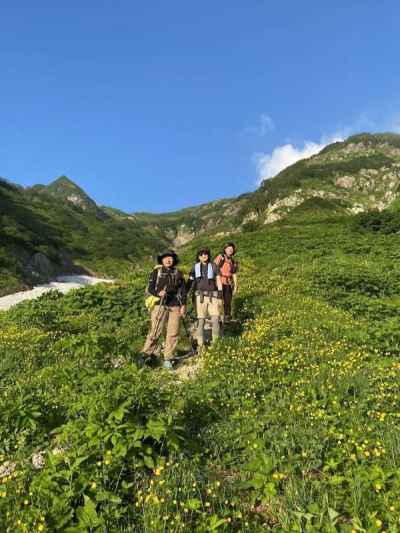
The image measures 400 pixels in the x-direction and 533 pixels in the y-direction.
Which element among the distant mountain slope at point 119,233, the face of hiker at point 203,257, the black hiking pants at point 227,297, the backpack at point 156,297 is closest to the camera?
the backpack at point 156,297

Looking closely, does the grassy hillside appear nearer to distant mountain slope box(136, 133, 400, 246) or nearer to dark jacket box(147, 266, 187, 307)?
dark jacket box(147, 266, 187, 307)

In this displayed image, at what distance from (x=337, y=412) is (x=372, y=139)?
20895 centimetres

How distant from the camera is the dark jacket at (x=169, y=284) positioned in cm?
959

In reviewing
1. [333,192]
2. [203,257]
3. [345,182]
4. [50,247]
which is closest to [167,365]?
[203,257]

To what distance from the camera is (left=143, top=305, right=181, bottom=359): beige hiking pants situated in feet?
31.6

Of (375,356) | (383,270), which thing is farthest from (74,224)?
(375,356)

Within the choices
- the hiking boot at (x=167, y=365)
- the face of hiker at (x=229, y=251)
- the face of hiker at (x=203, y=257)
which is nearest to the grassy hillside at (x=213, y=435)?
the hiking boot at (x=167, y=365)

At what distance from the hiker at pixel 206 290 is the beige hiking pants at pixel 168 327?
83 cm

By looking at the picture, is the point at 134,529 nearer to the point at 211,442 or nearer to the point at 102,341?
the point at 211,442

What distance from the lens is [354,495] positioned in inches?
150

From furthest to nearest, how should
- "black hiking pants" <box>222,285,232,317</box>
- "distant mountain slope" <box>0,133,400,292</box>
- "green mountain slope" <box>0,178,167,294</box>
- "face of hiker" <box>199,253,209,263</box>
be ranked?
"distant mountain slope" <box>0,133,400,292</box>
"green mountain slope" <box>0,178,167,294</box>
"black hiking pants" <box>222,285,232,317</box>
"face of hiker" <box>199,253,209,263</box>

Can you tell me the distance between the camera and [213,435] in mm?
5316

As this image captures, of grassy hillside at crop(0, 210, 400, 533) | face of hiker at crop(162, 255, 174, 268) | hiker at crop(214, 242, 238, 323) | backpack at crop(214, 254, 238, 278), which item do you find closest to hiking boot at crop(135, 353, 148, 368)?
grassy hillside at crop(0, 210, 400, 533)

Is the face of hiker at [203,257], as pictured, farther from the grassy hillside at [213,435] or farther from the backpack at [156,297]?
the grassy hillside at [213,435]
